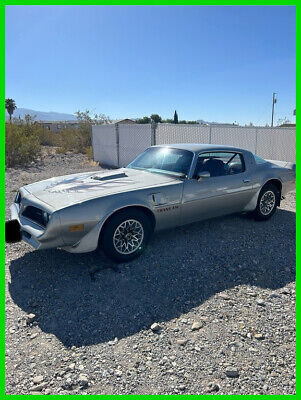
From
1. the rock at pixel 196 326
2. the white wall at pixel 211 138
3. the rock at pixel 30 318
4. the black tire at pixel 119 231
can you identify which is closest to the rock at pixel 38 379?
the rock at pixel 30 318

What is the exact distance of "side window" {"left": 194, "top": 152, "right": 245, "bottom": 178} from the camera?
15.4ft

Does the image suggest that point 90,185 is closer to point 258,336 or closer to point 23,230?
point 23,230

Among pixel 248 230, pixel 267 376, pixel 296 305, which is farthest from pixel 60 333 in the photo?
pixel 248 230

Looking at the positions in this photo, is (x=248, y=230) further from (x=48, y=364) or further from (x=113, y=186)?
(x=48, y=364)

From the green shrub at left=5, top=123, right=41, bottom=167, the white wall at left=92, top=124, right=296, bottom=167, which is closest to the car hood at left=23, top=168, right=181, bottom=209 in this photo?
the white wall at left=92, top=124, right=296, bottom=167

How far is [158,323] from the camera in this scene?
112 inches

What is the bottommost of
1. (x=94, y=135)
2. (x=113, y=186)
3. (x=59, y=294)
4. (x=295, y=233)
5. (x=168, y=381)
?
(x=168, y=381)

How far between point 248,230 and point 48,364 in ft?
12.0

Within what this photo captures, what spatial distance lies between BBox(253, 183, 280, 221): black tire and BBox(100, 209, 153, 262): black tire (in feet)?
7.70

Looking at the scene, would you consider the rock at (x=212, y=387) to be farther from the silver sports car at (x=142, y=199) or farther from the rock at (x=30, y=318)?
the silver sports car at (x=142, y=199)

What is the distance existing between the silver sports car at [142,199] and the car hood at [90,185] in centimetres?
1

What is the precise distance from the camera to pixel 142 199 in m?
3.91

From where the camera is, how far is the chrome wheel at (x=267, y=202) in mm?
5430

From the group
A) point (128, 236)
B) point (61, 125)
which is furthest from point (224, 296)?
point (61, 125)
